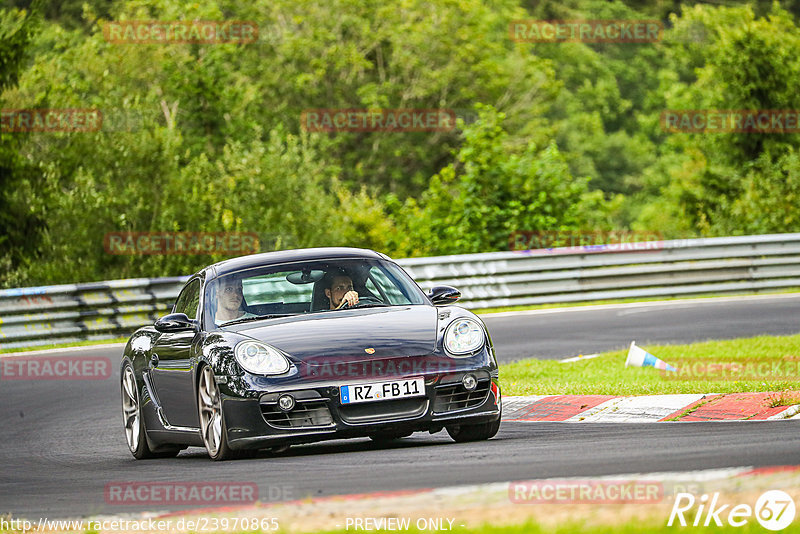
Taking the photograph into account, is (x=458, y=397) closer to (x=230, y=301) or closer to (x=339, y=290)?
(x=339, y=290)

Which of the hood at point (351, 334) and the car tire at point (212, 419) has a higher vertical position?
the hood at point (351, 334)

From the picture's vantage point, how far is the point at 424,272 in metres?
22.4

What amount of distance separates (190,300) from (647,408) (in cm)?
337

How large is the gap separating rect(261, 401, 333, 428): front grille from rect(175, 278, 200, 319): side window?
65.9 inches

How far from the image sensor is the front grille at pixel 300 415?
7.91 m

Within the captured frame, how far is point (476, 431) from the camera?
28.2 feet

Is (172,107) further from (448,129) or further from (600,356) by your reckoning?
(600,356)

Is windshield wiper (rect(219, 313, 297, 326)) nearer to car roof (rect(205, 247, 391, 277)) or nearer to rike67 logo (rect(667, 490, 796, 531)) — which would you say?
car roof (rect(205, 247, 391, 277))

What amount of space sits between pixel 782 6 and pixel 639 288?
49.9 meters

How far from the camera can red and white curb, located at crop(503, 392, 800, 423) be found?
8828 millimetres

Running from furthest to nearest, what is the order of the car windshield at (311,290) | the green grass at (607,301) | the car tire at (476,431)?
the green grass at (607,301) < the car windshield at (311,290) < the car tire at (476,431)

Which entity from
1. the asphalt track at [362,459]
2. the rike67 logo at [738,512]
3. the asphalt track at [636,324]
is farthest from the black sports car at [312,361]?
the asphalt track at [636,324]

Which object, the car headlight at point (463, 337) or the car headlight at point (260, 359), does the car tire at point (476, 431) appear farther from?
the car headlight at point (260, 359)

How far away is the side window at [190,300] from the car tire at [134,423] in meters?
0.61
